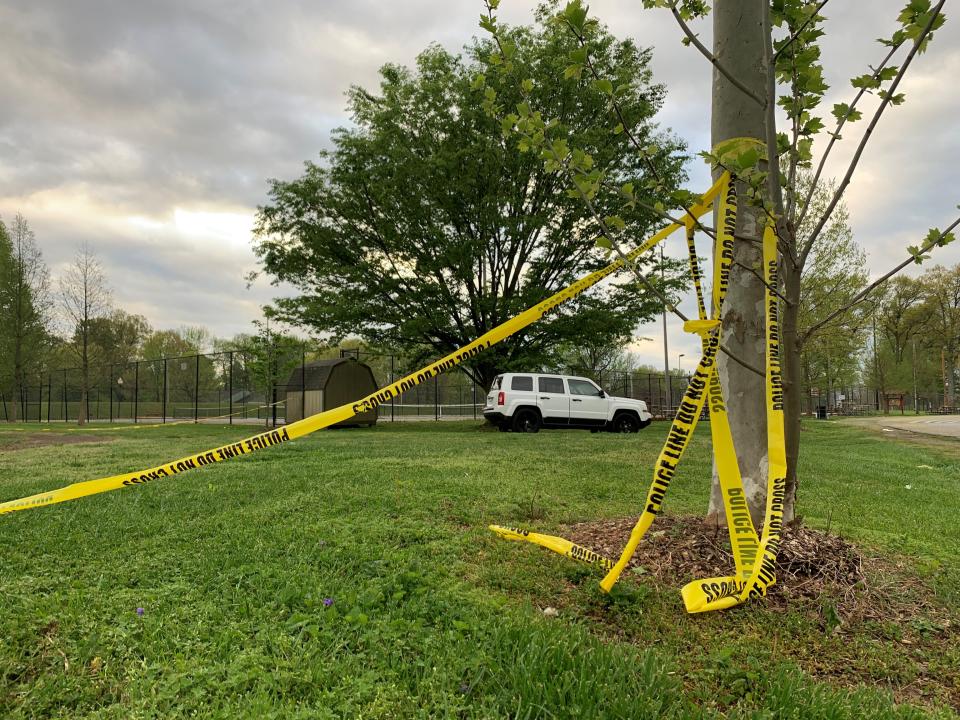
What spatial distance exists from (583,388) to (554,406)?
4.12ft

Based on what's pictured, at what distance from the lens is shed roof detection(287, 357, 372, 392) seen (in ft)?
66.0

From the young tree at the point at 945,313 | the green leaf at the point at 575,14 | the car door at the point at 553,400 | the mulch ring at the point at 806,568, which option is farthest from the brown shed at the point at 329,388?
the young tree at the point at 945,313

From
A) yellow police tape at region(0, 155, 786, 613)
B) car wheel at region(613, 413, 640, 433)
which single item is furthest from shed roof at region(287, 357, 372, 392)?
yellow police tape at region(0, 155, 786, 613)

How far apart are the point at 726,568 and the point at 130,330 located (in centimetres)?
6011

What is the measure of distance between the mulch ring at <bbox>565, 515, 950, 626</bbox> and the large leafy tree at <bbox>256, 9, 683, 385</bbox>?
1456 centimetres

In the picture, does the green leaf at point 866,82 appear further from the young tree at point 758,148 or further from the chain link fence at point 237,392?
the chain link fence at point 237,392

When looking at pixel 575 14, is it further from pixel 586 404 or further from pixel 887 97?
pixel 586 404

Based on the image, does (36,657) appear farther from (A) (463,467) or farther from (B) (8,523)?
(A) (463,467)

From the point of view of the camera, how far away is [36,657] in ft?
7.23

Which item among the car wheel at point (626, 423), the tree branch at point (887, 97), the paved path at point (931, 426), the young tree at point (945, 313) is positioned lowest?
the paved path at point (931, 426)

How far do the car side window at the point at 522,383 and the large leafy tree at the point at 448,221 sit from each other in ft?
4.74

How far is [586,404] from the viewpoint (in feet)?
57.9

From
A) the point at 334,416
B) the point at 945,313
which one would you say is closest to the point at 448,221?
the point at 334,416

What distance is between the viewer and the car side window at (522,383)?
671 inches
